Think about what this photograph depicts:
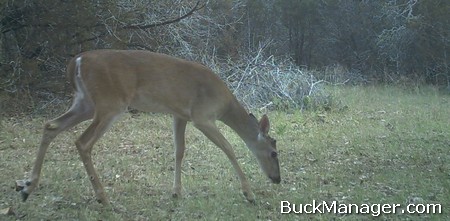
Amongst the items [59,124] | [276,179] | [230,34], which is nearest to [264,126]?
[276,179]

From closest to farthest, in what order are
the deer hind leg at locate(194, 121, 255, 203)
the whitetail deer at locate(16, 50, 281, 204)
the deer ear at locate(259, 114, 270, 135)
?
the whitetail deer at locate(16, 50, 281, 204) → the deer hind leg at locate(194, 121, 255, 203) → the deer ear at locate(259, 114, 270, 135)

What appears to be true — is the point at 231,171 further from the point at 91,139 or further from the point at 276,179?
the point at 91,139

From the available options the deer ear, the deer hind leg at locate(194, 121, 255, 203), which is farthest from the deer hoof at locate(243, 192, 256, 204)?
the deer ear

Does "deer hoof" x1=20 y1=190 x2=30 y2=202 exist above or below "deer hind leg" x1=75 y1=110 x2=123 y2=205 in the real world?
below

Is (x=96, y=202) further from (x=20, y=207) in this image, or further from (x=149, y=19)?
(x=149, y=19)

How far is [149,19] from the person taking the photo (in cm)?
1411

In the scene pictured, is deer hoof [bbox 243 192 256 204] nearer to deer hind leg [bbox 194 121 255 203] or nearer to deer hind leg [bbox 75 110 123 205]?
deer hind leg [bbox 194 121 255 203]

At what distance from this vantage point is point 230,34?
21156 mm

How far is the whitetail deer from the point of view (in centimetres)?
599

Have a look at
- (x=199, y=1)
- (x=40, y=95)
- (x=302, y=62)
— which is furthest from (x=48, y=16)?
(x=302, y=62)

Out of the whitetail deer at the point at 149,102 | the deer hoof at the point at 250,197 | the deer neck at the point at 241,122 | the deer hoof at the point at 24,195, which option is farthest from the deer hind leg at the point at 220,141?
the deer hoof at the point at 24,195

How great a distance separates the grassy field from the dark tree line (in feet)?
5.55

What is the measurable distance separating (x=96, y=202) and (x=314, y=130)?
5.33 meters

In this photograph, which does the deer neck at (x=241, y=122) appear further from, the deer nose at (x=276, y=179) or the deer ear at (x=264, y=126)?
the deer nose at (x=276, y=179)
